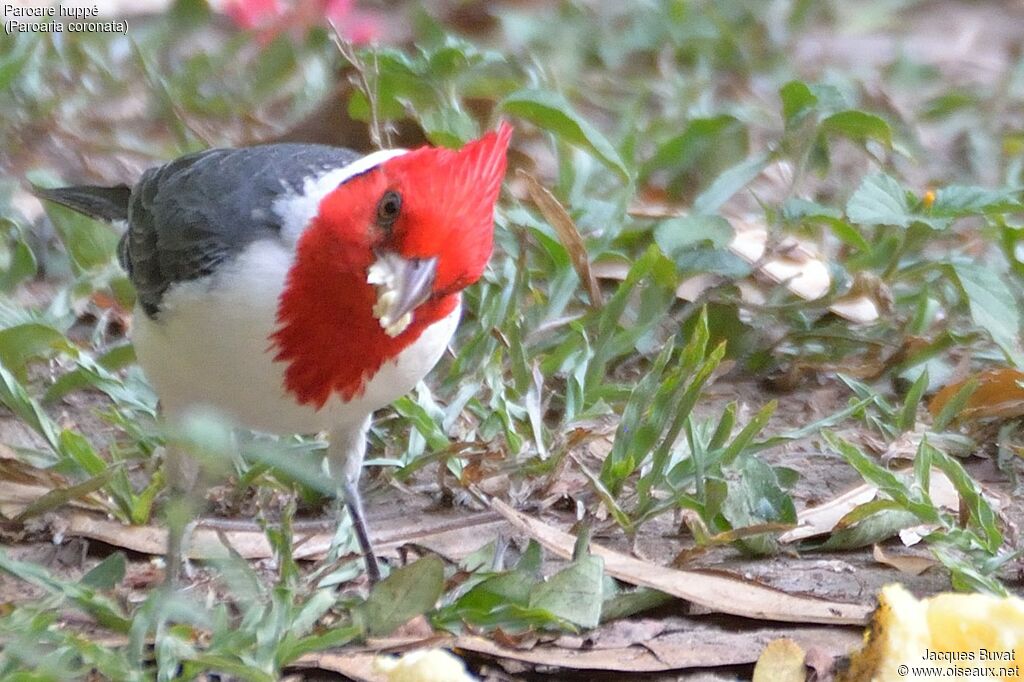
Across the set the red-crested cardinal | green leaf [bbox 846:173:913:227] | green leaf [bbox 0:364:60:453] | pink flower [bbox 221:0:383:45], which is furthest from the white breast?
pink flower [bbox 221:0:383:45]

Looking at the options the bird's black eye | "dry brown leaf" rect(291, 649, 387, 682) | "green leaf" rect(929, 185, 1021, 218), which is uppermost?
the bird's black eye

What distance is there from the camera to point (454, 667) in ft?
6.46

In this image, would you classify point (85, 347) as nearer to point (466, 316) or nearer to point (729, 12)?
point (466, 316)

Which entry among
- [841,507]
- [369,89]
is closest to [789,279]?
[841,507]

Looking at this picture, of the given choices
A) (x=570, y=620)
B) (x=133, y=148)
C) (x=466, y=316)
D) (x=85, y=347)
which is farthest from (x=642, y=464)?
(x=133, y=148)

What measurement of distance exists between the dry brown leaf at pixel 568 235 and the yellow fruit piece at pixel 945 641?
5.22 feet

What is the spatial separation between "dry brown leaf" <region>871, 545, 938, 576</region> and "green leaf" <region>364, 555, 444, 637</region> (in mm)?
914

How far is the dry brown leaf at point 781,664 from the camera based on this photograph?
7.27 feet

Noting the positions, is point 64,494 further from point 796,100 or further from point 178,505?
point 796,100

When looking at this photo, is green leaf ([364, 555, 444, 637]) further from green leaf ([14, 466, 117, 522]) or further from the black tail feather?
the black tail feather

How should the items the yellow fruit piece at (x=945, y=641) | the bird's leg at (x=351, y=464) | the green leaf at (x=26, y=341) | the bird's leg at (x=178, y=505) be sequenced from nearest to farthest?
the yellow fruit piece at (x=945, y=641)
the bird's leg at (x=178, y=505)
the bird's leg at (x=351, y=464)
the green leaf at (x=26, y=341)

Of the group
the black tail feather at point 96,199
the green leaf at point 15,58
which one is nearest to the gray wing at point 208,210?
the black tail feather at point 96,199

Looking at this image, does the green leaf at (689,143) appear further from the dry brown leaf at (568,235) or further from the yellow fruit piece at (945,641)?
the yellow fruit piece at (945,641)

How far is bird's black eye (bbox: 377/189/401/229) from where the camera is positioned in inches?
87.4
